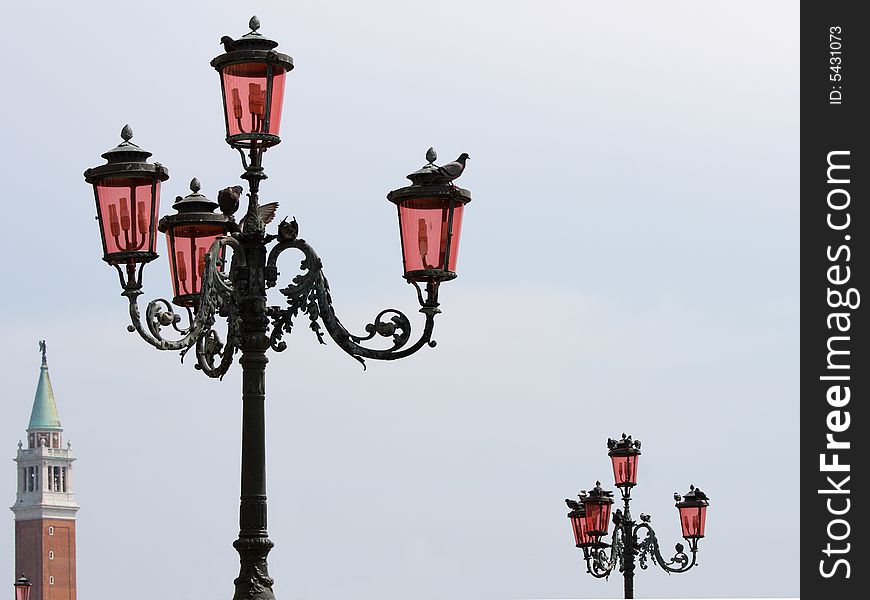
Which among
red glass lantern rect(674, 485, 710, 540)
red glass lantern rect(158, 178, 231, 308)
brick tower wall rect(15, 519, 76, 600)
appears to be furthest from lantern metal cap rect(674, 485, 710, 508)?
brick tower wall rect(15, 519, 76, 600)

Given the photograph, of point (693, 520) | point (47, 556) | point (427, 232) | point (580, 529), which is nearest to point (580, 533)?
point (580, 529)

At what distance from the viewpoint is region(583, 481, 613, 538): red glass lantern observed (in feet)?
56.0

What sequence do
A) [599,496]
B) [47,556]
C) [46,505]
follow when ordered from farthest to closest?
[46,505] → [47,556] → [599,496]

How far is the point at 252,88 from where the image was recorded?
8.98 m

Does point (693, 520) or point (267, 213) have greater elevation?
point (267, 213)

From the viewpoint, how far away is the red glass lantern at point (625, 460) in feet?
56.5

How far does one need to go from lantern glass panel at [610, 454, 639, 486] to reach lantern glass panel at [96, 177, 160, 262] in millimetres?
8923

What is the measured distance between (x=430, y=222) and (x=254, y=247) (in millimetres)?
869

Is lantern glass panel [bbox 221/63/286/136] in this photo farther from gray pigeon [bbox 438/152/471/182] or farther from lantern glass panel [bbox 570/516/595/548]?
lantern glass panel [bbox 570/516/595/548]

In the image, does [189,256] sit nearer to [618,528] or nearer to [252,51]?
[252,51]

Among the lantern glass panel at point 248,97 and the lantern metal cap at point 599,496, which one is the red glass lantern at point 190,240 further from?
the lantern metal cap at point 599,496
